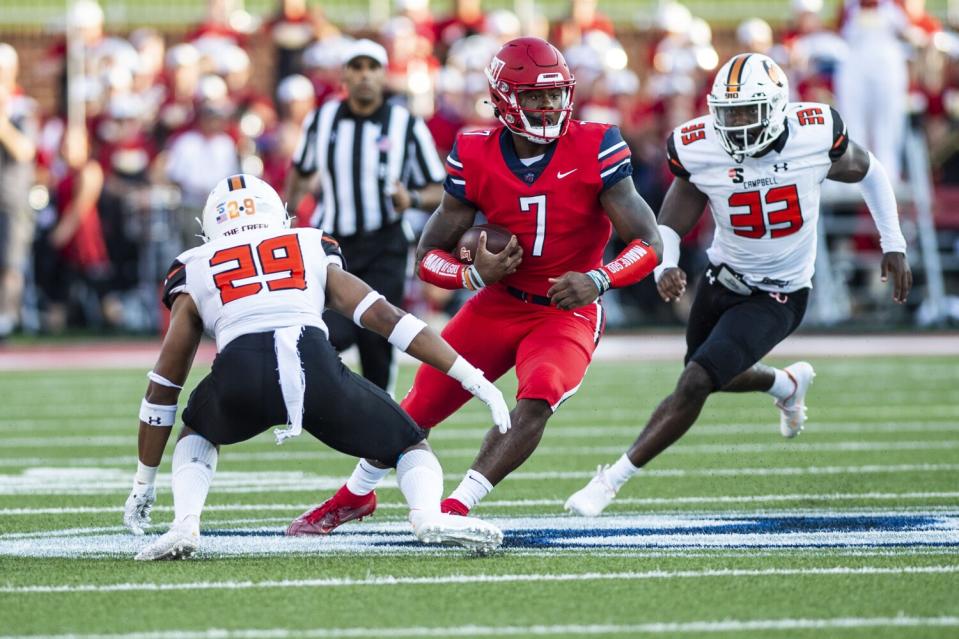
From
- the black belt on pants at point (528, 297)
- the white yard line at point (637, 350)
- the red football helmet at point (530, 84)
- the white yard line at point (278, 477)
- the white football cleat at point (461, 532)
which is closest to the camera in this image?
the white football cleat at point (461, 532)

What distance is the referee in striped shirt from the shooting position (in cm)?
773

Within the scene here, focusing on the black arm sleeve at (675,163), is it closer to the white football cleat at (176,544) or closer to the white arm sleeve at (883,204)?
the white arm sleeve at (883,204)

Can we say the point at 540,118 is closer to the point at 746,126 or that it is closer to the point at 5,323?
the point at 746,126

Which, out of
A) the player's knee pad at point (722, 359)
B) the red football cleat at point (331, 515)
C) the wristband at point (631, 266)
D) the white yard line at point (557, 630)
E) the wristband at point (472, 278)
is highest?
the wristband at point (631, 266)

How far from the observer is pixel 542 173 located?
18.0 feet

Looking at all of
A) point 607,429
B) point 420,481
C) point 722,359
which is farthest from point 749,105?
point 607,429

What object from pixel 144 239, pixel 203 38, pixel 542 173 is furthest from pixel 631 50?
pixel 542 173

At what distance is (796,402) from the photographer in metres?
6.83

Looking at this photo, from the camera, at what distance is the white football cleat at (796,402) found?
680 cm

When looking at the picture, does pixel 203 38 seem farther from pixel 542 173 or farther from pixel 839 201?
pixel 542 173

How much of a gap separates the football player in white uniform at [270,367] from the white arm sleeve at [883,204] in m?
2.03

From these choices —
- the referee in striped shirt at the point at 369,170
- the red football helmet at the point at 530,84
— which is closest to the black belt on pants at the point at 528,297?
the red football helmet at the point at 530,84

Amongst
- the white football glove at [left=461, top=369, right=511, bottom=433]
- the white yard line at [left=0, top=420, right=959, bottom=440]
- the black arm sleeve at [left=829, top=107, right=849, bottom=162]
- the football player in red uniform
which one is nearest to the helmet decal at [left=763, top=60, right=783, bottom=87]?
the black arm sleeve at [left=829, top=107, right=849, bottom=162]

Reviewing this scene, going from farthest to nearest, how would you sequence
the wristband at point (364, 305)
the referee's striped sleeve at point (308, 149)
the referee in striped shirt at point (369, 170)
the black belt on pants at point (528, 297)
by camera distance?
1. the referee's striped sleeve at point (308, 149)
2. the referee in striped shirt at point (369, 170)
3. the black belt on pants at point (528, 297)
4. the wristband at point (364, 305)
